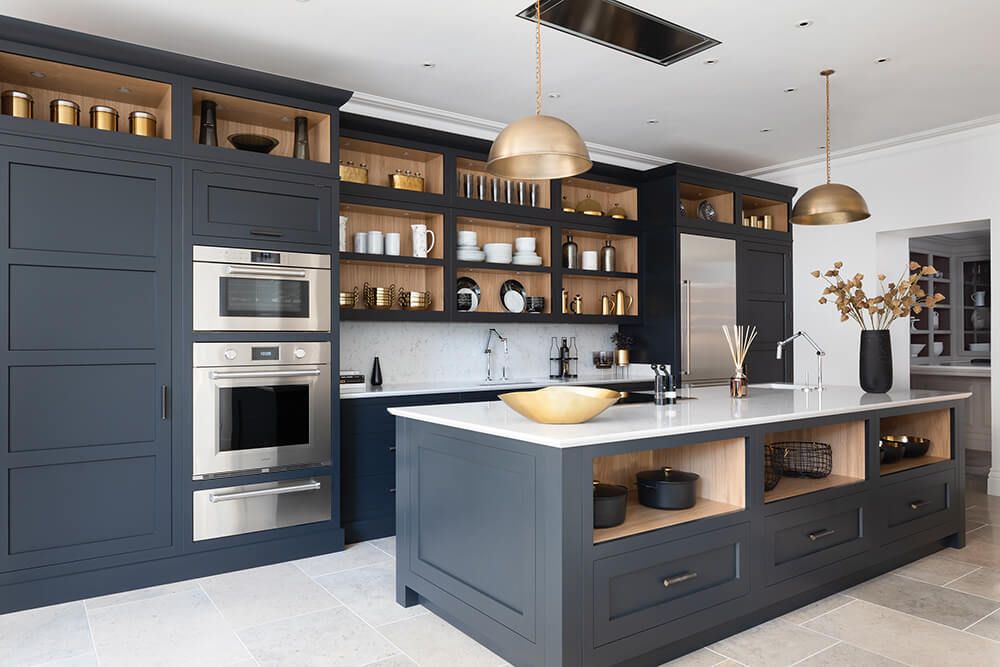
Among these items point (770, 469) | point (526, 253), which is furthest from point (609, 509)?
point (526, 253)

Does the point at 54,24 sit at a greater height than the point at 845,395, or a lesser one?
greater

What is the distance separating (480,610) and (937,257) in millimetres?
7429

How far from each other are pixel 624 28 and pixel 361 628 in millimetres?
3198

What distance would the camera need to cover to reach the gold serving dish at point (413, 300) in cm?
480

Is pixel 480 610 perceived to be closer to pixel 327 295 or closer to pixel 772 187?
pixel 327 295

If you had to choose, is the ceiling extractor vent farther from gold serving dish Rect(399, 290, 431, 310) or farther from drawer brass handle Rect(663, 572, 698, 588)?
drawer brass handle Rect(663, 572, 698, 588)

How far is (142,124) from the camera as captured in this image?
353 cm

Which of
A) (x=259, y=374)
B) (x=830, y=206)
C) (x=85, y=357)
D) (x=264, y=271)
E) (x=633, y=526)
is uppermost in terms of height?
(x=830, y=206)

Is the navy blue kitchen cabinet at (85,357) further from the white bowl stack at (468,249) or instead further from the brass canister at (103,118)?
the white bowl stack at (468,249)

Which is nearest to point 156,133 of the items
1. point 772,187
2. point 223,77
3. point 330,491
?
point 223,77

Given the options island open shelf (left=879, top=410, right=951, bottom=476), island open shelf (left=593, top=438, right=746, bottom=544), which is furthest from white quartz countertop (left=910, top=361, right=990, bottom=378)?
island open shelf (left=593, top=438, right=746, bottom=544)

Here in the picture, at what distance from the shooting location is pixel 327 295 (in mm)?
3928

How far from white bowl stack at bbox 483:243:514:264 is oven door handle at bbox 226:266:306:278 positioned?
1714 millimetres

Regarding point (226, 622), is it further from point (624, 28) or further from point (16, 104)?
point (624, 28)
